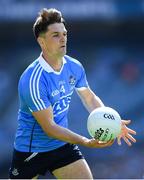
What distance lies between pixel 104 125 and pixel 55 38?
113 cm

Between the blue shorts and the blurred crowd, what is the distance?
7.46 metres

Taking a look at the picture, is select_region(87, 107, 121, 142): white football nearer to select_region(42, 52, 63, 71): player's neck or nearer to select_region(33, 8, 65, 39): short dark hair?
select_region(42, 52, 63, 71): player's neck

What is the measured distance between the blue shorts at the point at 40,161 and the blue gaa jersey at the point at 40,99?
0.06m

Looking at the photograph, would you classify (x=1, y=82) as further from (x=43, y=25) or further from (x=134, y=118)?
(x=43, y=25)

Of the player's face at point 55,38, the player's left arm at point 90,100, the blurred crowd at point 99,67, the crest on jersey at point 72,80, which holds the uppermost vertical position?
the player's face at point 55,38

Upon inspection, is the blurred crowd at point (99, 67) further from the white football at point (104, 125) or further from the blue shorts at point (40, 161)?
the white football at point (104, 125)

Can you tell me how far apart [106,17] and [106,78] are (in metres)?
1.41

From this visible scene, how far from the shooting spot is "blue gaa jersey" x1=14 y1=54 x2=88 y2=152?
776cm

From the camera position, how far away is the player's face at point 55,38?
7961 mm

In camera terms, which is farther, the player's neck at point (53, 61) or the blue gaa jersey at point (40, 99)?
the player's neck at point (53, 61)

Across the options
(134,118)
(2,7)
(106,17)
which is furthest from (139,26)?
(2,7)

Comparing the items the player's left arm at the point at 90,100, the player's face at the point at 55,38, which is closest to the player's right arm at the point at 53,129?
the player's face at the point at 55,38

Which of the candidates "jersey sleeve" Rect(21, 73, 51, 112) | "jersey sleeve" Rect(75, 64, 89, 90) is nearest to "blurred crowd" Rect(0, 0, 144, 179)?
"jersey sleeve" Rect(75, 64, 89, 90)

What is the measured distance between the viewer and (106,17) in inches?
615
